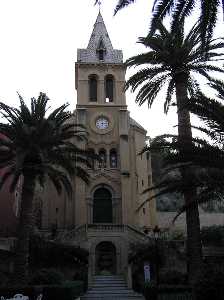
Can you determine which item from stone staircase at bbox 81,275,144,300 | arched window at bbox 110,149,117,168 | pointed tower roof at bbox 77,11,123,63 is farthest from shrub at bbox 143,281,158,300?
pointed tower roof at bbox 77,11,123,63

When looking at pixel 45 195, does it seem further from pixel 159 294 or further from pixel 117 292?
pixel 159 294

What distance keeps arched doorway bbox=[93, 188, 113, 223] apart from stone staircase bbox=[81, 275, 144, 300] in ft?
27.4

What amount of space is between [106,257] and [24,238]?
14.2 meters

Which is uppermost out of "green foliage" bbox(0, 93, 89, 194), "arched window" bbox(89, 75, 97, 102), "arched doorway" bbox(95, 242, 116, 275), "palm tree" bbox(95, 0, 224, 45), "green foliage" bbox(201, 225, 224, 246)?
"arched window" bbox(89, 75, 97, 102)

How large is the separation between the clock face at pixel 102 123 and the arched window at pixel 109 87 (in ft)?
10.2

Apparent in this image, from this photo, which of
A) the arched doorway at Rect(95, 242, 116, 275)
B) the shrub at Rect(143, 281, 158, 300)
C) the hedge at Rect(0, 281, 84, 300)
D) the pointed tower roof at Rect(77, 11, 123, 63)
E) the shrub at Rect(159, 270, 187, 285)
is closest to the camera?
the hedge at Rect(0, 281, 84, 300)

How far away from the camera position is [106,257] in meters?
35.8

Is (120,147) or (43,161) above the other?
(120,147)

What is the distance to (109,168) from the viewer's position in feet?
136

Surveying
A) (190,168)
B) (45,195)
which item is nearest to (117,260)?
(45,195)

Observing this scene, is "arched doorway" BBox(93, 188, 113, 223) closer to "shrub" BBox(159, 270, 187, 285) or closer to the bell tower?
the bell tower

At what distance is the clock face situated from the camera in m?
43.6

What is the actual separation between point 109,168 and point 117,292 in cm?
1547

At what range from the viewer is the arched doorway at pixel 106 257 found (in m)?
35.2
